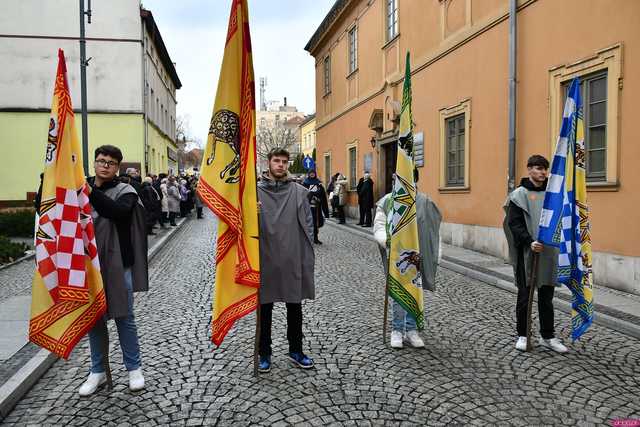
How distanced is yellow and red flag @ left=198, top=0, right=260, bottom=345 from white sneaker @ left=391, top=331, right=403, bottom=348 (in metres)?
1.48

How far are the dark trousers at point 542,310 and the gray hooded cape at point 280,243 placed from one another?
2.05 metres

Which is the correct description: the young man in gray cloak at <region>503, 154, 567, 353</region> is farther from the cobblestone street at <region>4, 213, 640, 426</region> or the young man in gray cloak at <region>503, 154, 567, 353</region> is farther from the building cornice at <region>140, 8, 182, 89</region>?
the building cornice at <region>140, 8, 182, 89</region>

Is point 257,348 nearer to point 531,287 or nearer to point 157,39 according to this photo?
point 531,287

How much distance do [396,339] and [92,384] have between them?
254cm

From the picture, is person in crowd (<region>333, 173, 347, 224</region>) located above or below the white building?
below

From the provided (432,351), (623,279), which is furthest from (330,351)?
(623,279)

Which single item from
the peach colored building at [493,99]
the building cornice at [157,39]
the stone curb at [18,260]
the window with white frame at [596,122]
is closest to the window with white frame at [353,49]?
the peach colored building at [493,99]

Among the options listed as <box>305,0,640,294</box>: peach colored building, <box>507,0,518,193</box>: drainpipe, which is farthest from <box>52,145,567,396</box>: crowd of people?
<box>507,0,518,193</box>: drainpipe

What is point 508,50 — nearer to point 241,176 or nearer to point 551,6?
point 551,6

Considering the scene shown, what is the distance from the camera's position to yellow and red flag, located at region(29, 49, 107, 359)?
3600mm

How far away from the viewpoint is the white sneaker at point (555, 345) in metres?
4.81

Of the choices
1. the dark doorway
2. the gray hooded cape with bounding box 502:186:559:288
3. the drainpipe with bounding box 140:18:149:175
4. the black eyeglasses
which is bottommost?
the gray hooded cape with bounding box 502:186:559:288

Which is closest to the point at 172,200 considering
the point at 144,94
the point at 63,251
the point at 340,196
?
the point at 340,196

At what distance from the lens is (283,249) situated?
427 cm
